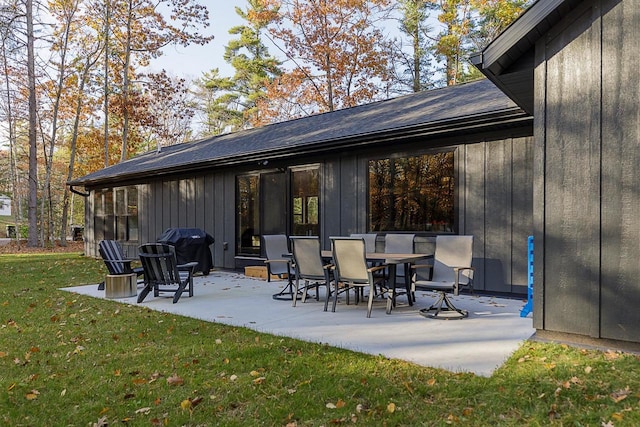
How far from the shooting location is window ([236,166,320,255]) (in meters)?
9.01

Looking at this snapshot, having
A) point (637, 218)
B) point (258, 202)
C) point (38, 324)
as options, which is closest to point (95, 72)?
point (258, 202)

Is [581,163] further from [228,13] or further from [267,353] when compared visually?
[228,13]

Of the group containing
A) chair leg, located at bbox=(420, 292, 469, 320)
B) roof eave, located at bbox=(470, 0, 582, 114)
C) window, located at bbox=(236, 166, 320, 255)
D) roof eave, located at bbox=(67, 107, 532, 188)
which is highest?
roof eave, located at bbox=(470, 0, 582, 114)

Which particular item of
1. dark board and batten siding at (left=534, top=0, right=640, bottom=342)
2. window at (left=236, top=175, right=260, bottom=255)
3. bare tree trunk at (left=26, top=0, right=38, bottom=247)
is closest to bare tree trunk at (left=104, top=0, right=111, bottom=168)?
bare tree trunk at (left=26, top=0, right=38, bottom=247)

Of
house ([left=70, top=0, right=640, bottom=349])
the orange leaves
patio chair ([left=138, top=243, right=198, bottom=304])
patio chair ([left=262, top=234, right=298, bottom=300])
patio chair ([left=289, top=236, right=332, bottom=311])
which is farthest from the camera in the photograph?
patio chair ([left=262, top=234, right=298, bottom=300])

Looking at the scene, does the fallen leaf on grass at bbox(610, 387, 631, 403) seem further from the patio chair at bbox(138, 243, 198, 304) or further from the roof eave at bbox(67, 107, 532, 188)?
the patio chair at bbox(138, 243, 198, 304)

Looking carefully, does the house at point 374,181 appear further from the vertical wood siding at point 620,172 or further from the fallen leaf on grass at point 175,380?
the fallen leaf on grass at point 175,380

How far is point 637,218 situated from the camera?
11.4 feet

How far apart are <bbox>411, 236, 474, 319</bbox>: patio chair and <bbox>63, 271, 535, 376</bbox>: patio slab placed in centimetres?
21

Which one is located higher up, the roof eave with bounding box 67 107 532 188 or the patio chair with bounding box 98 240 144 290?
the roof eave with bounding box 67 107 532 188

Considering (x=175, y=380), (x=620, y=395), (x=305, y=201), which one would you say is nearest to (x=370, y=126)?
(x=305, y=201)

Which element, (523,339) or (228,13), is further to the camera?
(228,13)

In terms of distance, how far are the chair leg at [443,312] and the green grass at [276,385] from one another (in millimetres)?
1276

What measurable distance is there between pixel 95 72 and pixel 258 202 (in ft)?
50.5
